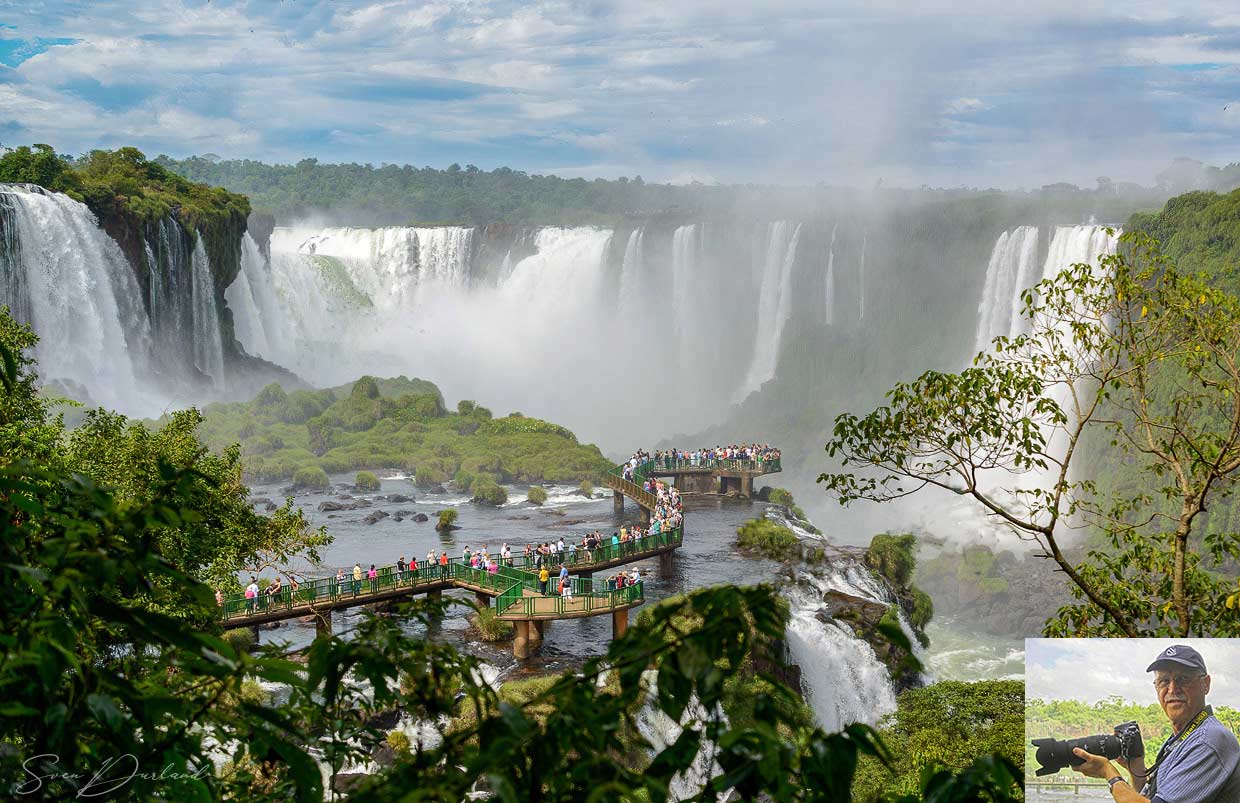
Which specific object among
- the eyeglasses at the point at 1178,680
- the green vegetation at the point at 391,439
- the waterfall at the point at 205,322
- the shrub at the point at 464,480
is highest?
the eyeglasses at the point at 1178,680

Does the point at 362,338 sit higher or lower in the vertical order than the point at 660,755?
lower

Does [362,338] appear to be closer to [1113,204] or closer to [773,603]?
[1113,204]

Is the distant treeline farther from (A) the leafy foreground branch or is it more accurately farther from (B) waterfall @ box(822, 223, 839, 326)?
(A) the leafy foreground branch

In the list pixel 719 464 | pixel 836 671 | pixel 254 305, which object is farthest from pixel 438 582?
pixel 254 305

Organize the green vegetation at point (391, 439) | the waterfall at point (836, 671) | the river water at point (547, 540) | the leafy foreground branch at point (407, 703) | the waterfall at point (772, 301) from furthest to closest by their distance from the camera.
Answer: the waterfall at point (772, 301) < the green vegetation at point (391, 439) < the river water at point (547, 540) < the waterfall at point (836, 671) < the leafy foreground branch at point (407, 703)

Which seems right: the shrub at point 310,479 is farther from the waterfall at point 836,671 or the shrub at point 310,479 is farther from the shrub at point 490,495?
the waterfall at point 836,671

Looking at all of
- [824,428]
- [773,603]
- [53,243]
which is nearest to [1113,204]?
[824,428]

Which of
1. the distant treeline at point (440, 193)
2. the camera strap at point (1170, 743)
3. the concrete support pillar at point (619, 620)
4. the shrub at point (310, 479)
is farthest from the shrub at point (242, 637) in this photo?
the distant treeline at point (440, 193)
